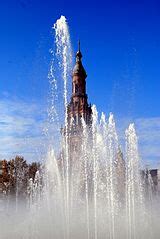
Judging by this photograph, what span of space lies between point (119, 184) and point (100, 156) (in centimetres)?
850

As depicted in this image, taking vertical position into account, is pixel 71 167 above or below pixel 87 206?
above

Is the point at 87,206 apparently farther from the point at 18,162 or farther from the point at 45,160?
the point at 18,162

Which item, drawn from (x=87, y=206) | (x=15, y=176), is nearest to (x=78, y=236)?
(x=87, y=206)

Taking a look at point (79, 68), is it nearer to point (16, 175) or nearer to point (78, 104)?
point (78, 104)

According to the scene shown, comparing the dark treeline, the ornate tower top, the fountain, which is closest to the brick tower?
the ornate tower top

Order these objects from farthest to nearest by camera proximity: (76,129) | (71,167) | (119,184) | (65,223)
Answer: (76,129), (71,167), (119,184), (65,223)

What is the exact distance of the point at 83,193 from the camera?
1216 inches

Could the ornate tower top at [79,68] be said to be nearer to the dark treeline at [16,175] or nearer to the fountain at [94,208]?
the dark treeline at [16,175]

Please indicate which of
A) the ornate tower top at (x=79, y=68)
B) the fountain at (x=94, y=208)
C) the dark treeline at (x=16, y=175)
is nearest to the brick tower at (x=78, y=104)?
the ornate tower top at (x=79, y=68)

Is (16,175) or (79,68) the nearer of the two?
(16,175)

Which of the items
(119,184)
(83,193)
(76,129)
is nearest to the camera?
(83,193)

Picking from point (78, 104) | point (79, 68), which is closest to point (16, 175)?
point (78, 104)

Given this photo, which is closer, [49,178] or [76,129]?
[49,178]

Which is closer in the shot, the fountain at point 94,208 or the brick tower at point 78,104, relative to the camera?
the fountain at point 94,208
